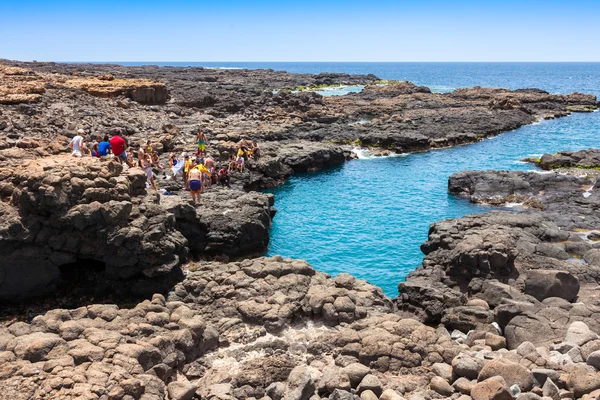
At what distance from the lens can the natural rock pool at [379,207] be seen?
2841cm

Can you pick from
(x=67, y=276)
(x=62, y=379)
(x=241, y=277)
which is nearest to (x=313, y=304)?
(x=241, y=277)

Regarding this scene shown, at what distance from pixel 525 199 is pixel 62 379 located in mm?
34752

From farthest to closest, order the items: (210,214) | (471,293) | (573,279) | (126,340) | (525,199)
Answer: (525,199)
(210,214)
(471,293)
(573,279)
(126,340)

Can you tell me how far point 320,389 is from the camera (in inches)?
545

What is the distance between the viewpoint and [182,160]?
127ft

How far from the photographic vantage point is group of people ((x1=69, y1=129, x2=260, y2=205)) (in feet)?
91.0

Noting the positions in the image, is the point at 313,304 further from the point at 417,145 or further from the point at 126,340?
the point at 417,145

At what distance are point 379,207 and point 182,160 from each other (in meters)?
15.9

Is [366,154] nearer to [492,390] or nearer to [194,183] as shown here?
[194,183]

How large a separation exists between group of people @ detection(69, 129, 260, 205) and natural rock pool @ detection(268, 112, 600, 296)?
4.48 metres

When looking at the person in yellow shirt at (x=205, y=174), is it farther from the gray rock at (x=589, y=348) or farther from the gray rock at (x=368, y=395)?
the gray rock at (x=589, y=348)

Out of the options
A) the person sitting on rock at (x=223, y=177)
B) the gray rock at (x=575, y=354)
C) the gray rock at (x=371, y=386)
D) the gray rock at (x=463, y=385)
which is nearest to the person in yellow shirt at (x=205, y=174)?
the person sitting on rock at (x=223, y=177)

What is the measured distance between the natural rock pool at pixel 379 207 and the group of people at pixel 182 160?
4.48 metres

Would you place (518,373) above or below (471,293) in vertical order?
above
